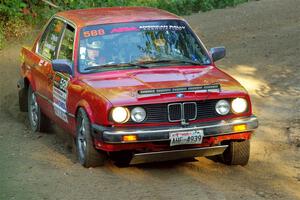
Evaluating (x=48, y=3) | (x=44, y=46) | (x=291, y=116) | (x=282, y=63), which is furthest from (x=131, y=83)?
(x=48, y=3)

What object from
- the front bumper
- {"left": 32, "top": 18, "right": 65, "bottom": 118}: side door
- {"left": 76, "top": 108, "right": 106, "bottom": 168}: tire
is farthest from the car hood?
{"left": 32, "top": 18, "right": 65, "bottom": 118}: side door

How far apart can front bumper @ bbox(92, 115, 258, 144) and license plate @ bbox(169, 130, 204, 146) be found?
1.3 inches

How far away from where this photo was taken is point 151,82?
274 inches

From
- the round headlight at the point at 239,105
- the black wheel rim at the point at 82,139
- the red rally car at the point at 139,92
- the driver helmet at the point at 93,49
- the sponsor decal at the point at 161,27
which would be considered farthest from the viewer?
the sponsor decal at the point at 161,27

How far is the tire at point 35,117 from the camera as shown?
911 cm

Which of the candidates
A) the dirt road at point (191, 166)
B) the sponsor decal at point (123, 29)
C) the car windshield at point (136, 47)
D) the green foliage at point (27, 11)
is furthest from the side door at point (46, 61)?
the green foliage at point (27, 11)

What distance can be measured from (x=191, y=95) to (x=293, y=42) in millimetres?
7475

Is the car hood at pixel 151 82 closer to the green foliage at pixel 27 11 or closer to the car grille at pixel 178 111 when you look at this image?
the car grille at pixel 178 111

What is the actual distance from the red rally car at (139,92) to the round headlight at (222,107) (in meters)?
0.01

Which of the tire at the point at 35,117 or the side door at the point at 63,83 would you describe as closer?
the side door at the point at 63,83

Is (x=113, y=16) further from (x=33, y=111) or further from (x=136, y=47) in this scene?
(x=33, y=111)

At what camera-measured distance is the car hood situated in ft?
21.7

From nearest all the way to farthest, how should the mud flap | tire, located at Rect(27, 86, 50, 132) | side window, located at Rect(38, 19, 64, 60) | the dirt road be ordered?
the dirt road
side window, located at Rect(38, 19, 64, 60)
tire, located at Rect(27, 86, 50, 132)
the mud flap

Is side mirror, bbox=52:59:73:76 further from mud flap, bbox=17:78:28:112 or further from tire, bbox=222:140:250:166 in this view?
mud flap, bbox=17:78:28:112
